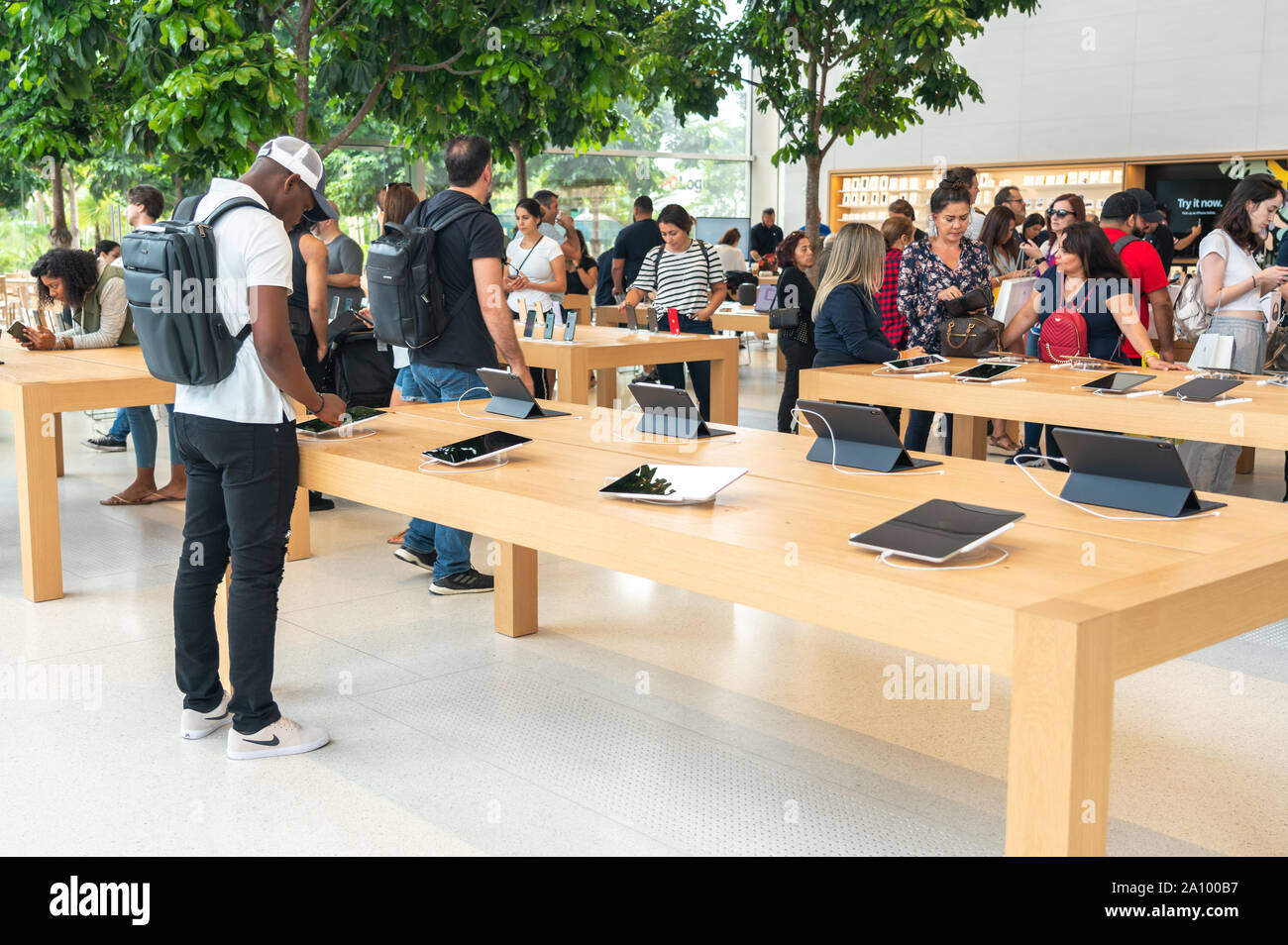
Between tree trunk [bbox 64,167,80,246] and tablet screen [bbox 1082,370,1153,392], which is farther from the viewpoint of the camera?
tree trunk [bbox 64,167,80,246]

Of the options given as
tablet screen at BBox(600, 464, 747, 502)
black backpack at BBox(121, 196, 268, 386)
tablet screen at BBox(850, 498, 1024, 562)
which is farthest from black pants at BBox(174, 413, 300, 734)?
tablet screen at BBox(850, 498, 1024, 562)

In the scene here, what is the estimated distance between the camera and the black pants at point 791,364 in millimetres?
6617

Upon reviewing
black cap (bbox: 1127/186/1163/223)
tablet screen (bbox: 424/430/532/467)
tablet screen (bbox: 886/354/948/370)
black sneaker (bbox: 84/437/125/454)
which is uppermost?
black cap (bbox: 1127/186/1163/223)

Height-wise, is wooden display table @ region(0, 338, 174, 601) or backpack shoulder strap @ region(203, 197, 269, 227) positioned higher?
backpack shoulder strap @ region(203, 197, 269, 227)

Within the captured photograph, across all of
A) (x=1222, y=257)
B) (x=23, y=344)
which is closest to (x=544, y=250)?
(x=23, y=344)

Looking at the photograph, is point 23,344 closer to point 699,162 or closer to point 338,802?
point 338,802

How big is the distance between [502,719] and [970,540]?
4.99ft

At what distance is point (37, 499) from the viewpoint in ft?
13.7

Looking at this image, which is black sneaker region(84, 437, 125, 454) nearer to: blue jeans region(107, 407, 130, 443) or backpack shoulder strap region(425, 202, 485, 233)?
blue jeans region(107, 407, 130, 443)

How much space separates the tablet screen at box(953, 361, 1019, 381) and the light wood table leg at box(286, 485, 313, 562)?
2514 millimetres

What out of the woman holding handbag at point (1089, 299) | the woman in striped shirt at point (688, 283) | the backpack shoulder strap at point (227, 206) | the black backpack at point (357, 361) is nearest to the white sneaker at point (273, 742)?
the backpack shoulder strap at point (227, 206)

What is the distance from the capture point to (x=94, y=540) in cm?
498

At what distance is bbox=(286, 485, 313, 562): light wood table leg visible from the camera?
4.65 metres

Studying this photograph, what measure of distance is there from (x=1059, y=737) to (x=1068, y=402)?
265 centimetres
